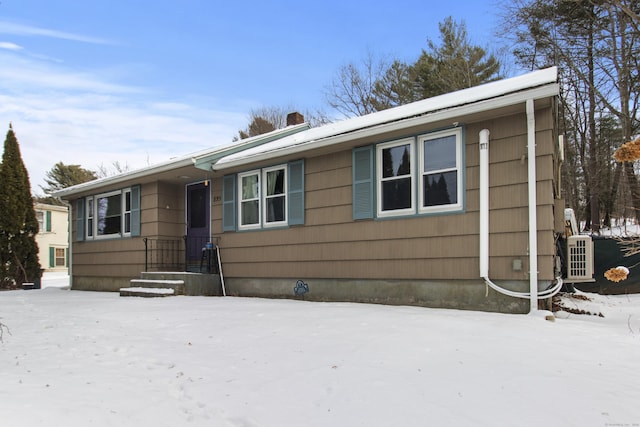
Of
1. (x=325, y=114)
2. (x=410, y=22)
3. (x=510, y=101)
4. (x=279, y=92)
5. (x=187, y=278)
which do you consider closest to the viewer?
(x=510, y=101)

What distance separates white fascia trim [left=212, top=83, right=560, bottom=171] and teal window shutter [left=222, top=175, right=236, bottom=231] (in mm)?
448

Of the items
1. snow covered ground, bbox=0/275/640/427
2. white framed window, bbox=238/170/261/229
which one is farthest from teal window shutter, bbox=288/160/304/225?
snow covered ground, bbox=0/275/640/427

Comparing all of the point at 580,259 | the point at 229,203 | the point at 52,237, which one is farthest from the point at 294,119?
the point at 52,237

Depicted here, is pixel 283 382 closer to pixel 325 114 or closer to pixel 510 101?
pixel 510 101

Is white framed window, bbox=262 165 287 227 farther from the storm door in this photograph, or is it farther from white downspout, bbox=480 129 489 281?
white downspout, bbox=480 129 489 281

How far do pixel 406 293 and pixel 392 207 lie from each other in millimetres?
1408

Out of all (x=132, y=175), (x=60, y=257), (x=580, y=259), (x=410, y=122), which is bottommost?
(x=60, y=257)

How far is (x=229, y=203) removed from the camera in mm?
9484

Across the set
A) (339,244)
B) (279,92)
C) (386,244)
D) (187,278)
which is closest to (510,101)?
(386,244)

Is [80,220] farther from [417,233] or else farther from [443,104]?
[443,104]

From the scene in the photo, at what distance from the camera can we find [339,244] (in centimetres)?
766

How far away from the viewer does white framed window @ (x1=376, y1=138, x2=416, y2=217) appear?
690 cm

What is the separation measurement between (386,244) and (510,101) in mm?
2816

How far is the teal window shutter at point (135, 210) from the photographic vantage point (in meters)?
10.9
